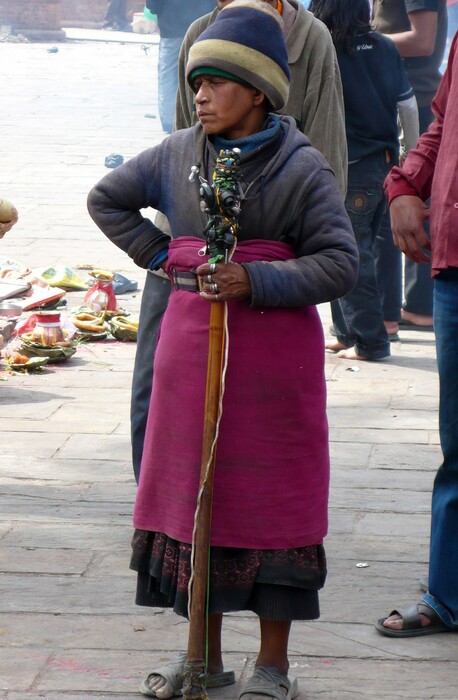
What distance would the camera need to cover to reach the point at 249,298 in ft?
9.96

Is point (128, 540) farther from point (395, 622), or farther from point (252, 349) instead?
point (252, 349)

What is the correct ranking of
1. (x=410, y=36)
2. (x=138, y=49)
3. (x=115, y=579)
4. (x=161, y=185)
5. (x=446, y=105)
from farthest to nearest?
(x=138, y=49)
(x=410, y=36)
(x=115, y=579)
(x=446, y=105)
(x=161, y=185)

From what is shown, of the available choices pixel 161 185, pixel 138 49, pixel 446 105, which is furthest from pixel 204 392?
pixel 138 49

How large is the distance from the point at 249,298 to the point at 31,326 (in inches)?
181

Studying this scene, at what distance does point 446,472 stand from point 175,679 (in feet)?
3.21

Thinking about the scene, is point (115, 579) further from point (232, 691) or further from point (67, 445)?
point (67, 445)

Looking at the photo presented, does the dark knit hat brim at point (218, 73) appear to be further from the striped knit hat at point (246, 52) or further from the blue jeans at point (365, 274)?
the blue jeans at point (365, 274)

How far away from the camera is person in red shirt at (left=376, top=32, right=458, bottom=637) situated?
356 cm

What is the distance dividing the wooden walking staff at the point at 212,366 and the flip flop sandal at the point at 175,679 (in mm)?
228

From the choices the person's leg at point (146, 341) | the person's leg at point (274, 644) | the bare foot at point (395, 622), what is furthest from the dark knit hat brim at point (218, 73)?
the bare foot at point (395, 622)

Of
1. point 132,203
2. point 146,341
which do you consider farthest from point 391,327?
point 132,203

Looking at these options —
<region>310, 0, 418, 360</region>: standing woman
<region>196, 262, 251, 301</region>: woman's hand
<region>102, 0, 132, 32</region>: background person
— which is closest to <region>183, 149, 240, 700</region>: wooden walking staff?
<region>196, 262, 251, 301</region>: woman's hand

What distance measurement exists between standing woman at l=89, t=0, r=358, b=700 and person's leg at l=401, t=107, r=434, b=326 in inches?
177

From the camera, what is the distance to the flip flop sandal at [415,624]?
3715 millimetres
